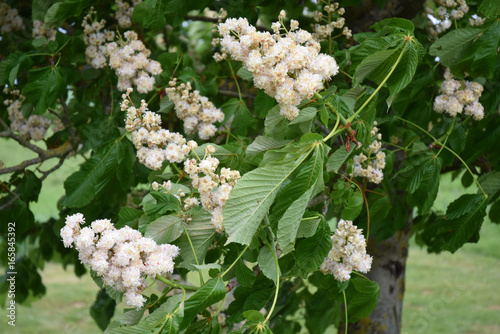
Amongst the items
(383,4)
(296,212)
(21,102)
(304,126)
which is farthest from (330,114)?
(21,102)

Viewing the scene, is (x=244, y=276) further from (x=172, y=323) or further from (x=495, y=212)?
(x=495, y=212)

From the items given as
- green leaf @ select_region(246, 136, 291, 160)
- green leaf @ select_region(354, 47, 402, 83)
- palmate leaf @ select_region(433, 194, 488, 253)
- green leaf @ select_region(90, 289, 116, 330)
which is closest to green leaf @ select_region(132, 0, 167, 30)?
green leaf @ select_region(246, 136, 291, 160)

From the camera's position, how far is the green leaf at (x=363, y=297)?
1265 millimetres

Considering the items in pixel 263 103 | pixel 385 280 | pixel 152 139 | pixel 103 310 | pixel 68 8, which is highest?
pixel 68 8

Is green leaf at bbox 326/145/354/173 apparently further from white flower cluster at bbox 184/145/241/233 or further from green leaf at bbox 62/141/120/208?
green leaf at bbox 62/141/120/208

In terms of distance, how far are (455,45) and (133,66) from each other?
91cm

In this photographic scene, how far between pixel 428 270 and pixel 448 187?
6.04 ft

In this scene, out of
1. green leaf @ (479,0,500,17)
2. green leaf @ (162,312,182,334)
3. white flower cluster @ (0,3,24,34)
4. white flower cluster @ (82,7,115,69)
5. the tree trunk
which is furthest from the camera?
the tree trunk

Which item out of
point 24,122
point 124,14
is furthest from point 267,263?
point 24,122

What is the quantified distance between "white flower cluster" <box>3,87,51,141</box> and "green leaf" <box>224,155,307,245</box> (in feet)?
4.26

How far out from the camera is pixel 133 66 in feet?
5.33

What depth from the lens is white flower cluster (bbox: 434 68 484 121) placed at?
1.64m

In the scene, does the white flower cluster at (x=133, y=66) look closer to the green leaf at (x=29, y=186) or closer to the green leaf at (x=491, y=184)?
the green leaf at (x=29, y=186)

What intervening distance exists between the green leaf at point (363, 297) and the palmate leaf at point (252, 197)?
0.43 meters
